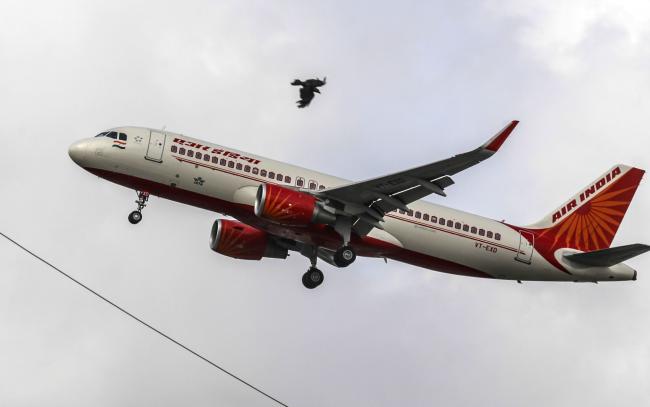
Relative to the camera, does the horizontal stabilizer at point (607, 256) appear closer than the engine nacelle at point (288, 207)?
No

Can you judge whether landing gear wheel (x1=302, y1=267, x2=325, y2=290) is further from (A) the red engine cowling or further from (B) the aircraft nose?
(B) the aircraft nose

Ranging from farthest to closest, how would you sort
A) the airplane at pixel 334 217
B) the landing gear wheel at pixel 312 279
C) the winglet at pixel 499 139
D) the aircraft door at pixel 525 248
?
the aircraft door at pixel 525 248 < the landing gear wheel at pixel 312 279 < the airplane at pixel 334 217 < the winglet at pixel 499 139

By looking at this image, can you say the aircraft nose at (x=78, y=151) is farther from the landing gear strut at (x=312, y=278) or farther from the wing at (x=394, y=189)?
the landing gear strut at (x=312, y=278)

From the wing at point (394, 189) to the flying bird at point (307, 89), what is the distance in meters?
5.50

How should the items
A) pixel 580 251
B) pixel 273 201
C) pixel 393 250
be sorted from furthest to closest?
pixel 580 251
pixel 393 250
pixel 273 201

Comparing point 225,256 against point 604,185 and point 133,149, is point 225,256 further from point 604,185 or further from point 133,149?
point 604,185

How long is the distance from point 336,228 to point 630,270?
589 inches

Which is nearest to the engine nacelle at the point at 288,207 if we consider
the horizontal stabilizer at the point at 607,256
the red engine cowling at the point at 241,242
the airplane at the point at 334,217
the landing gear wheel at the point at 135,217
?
the airplane at the point at 334,217

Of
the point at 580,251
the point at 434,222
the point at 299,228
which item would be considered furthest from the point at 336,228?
the point at 580,251

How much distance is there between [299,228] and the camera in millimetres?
Result: 52156

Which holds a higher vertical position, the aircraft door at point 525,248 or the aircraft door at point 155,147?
the aircraft door at point 155,147

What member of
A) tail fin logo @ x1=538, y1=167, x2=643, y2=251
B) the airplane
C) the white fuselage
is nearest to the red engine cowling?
the airplane

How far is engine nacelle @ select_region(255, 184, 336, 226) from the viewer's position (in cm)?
5019

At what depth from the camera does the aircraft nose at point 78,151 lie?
52.2m
